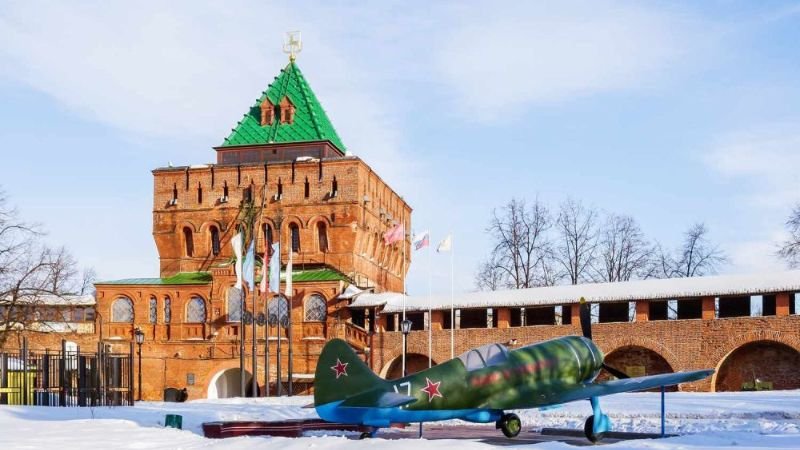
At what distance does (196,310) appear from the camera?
49.5 meters

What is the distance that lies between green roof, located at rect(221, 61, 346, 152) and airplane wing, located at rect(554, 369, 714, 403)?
3488cm

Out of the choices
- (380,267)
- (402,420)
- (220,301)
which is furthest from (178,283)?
(402,420)

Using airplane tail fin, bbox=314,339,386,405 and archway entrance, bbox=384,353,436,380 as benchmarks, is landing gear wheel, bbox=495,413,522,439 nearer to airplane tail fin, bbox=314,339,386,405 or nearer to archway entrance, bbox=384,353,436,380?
airplane tail fin, bbox=314,339,386,405

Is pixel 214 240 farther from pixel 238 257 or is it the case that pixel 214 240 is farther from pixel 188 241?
pixel 238 257

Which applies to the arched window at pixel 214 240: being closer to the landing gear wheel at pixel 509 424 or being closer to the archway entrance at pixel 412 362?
the archway entrance at pixel 412 362

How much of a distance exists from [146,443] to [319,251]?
A: 33627 mm

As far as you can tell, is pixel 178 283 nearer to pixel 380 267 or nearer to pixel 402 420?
pixel 380 267

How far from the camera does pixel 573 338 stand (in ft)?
63.8

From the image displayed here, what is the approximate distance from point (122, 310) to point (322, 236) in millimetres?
9100

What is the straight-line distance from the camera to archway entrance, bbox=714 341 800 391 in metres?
36.8

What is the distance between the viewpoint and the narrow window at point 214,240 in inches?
2058

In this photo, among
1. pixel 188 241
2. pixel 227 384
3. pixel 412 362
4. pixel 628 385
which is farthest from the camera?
pixel 188 241

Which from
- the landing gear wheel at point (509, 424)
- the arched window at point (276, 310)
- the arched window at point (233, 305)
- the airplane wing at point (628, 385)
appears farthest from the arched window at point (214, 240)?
the airplane wing at point (628, 385)

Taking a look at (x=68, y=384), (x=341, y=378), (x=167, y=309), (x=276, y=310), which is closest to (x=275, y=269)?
(x=276, y=310)
